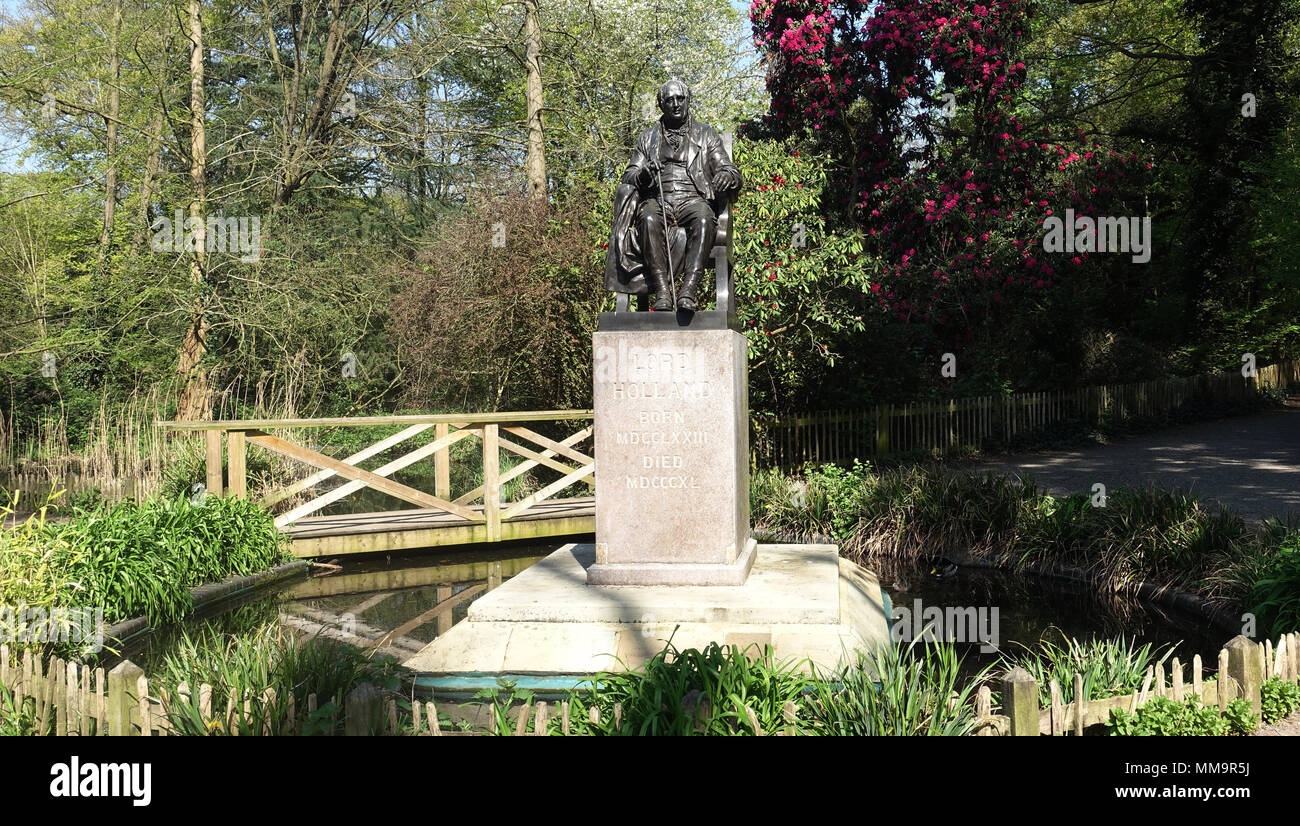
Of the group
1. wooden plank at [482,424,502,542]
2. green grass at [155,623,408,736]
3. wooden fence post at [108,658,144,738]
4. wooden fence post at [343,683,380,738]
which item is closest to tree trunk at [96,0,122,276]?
wooden plank at [482,424,502,542]

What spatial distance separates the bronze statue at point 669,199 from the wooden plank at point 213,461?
525 cm

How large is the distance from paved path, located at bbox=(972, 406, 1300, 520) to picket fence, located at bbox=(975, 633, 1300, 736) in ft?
17.7

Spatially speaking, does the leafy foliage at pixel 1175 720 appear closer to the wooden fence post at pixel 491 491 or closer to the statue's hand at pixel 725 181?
the statue's hand at pixel 725 181

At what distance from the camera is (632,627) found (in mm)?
6219

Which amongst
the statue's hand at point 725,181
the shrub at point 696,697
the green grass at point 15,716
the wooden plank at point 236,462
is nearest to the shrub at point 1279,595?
the shrub at point 696,697

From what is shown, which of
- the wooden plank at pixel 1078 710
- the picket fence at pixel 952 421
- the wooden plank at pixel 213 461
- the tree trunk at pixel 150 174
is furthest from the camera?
the tree trunk at pixel 150 174

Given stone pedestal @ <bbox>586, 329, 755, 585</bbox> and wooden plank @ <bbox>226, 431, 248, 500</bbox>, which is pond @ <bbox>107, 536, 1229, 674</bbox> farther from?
stone pedestal @ <bbox>586, 329, 755, 585</bbox>

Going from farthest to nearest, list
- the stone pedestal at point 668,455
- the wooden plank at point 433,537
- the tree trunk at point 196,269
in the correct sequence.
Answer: the tree trunk at point 196,269, the wooden plank at point 433,537, the stone pedestal at point 668,455

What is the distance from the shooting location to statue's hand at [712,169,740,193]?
7.15 m

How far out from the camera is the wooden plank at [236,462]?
33.9ft

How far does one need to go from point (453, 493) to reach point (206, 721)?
11.8 m

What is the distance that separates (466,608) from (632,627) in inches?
106

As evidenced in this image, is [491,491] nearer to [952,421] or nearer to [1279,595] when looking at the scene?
[1279,595]

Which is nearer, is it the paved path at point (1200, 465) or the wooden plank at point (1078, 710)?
the wooden plank at point (1078, 710)
